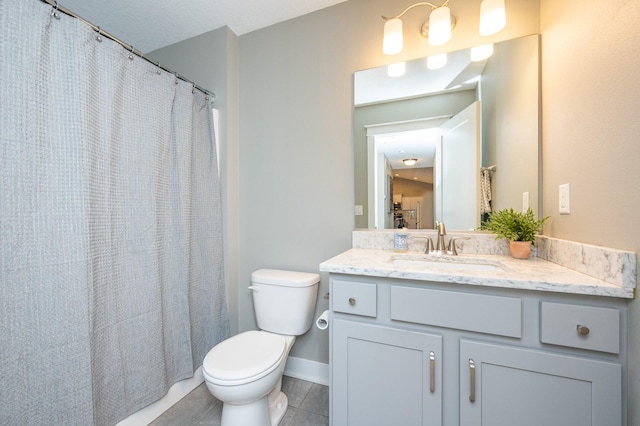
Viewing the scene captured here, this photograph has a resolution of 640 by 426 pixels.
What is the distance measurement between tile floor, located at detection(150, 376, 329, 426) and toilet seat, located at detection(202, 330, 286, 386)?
441 mm

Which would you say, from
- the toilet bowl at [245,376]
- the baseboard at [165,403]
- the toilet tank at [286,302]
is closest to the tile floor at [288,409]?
the baseboard at [165,403]

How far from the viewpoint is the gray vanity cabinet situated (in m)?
0.74

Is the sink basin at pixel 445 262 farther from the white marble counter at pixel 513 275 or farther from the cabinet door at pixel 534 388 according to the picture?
the cabinet door at pixel 534 388

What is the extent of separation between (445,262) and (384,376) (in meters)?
0.62

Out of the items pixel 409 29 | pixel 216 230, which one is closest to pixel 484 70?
pixel 409 29

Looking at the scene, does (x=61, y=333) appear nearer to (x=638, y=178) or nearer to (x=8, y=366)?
(x=8, y=366)

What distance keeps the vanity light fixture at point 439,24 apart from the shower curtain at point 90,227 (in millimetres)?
1278

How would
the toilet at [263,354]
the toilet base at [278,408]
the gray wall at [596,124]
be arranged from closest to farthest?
the gray wall at [596,124] < the toilet at [263,354] < the toilet base at [278,408]

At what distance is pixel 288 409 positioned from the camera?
144 cm

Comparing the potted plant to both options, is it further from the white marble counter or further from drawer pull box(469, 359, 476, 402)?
drawer pull box(469, 359, 476, 402)

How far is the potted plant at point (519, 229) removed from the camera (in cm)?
117

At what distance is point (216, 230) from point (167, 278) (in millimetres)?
430

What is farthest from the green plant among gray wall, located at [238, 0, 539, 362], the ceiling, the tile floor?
the ceiling

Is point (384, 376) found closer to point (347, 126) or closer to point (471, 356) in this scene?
point (471, 356)
